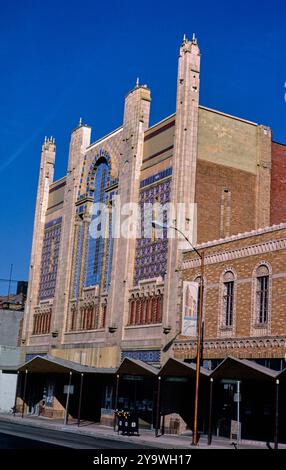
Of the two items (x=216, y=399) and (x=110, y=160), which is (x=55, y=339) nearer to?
(x=110, y=160)

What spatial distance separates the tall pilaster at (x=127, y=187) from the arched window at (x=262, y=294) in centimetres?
1275

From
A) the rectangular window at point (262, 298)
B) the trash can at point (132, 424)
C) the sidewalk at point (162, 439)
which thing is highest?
the rectangular window at point (262, 298)

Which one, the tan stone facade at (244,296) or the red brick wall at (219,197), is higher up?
the red brick wall at (219,197)

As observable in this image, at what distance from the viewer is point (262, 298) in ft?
117

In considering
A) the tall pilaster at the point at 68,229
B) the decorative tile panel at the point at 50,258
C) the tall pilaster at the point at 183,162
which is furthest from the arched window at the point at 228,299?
the decorative tile panel at the point at 50,258

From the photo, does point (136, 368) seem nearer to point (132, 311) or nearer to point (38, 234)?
point (132, 311)

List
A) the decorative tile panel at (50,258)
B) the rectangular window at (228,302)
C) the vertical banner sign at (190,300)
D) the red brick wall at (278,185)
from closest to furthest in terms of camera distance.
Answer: the rectangular window at (228,302)
the vertical banner sign at (190,300)
the red brick wall at (278,185)
the decorative tile panel at (50,258)

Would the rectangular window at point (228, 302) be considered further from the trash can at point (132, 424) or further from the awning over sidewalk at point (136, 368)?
the trash can at point (132, 424)

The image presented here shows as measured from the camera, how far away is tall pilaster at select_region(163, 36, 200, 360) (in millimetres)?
41906

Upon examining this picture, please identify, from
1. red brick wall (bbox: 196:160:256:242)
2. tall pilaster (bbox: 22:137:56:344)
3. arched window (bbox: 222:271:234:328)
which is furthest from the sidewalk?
tall pilaster (bbox: 22:137:56:344)

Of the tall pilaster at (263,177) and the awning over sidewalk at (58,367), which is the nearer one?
the tall pilaster at (263,177)

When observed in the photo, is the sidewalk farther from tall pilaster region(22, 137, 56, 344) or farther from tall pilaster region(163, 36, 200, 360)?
tall pilaster region(22, 137, 56, 344)

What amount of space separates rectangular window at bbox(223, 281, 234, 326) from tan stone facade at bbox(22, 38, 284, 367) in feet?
3.07

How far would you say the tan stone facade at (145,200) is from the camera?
43281 millimetres
